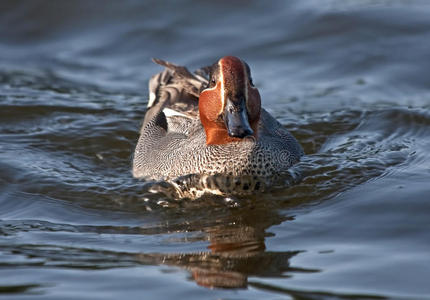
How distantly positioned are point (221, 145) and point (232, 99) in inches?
26.5

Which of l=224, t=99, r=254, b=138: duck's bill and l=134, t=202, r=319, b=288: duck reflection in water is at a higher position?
l=224, t=99, r=254, b=138: duck's bill

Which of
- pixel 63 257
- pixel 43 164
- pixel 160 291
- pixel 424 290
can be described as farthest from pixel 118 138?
pixel 424 290

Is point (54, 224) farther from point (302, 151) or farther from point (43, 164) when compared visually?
point (302, 151)

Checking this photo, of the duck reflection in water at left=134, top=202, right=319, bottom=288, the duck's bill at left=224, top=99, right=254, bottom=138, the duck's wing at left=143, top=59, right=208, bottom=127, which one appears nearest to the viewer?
the duck reflection in water at left=134, top=202, right=319, bottom=288

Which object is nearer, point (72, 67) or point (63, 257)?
point (63, 257)

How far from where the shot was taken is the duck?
7266 mm

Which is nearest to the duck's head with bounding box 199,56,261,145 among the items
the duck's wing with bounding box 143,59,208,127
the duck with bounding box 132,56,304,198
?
the duck with bounding box 132,56,304,198

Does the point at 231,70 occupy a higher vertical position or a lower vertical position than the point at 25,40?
lower

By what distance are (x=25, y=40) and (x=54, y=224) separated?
7.77 meters

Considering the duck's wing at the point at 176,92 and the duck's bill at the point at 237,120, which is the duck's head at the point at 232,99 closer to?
the duck's bill at the point at 237,120

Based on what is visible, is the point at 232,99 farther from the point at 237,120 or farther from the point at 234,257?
the point at 234,257

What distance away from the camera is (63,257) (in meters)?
6.18

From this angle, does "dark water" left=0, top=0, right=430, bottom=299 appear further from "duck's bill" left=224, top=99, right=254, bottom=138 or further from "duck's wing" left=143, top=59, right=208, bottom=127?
"duck's bill" left=224, top=99, right=254, bottom=138

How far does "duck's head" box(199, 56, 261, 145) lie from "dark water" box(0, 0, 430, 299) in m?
0.77
